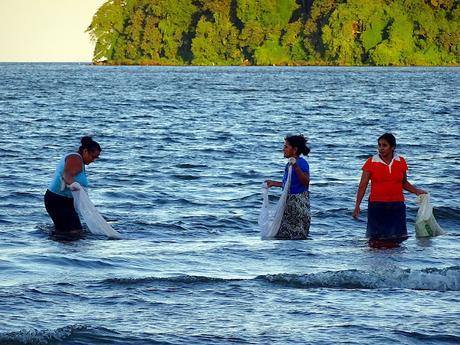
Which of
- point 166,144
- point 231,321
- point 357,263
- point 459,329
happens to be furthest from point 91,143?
point 166,144

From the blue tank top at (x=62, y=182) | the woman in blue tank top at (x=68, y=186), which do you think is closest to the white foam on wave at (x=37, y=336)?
the woman in blue tank top at (x=68, y=186)

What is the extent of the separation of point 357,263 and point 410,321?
9.41 feet

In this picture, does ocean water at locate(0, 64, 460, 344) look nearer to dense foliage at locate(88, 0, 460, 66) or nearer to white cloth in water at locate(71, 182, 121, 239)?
white cloth in water at locate(71, 182, 121, 239)

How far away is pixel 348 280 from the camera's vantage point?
38.0 feet

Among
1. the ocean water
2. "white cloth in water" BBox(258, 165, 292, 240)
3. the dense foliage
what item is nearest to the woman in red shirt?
the ocean water

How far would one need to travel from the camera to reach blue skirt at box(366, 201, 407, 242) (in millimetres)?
13922

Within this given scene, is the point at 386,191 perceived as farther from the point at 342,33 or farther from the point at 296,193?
the point at 342,33

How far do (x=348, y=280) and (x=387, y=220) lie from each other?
8.52 feet

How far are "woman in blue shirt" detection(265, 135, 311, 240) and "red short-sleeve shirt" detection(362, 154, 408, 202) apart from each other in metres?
0.82

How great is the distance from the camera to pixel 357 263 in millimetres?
12820

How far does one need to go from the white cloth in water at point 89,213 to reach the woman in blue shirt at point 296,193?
218 cm

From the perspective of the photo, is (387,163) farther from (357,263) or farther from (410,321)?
(410,321)

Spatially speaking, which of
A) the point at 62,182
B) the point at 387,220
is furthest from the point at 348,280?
the point at 62,182

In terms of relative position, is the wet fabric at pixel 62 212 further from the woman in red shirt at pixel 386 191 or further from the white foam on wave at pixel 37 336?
the white foam on wave at pixel 37 336
